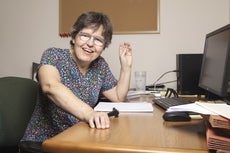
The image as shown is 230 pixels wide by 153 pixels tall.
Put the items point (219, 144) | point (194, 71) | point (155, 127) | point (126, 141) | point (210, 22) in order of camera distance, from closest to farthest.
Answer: point (219, 144)
point (126, 141)
point (155, 127)
point (194, 71)
point (210, 22)

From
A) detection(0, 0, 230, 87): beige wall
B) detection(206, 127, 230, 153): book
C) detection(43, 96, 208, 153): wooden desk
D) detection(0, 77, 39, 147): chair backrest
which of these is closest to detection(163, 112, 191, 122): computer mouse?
detection(43, 96, 208, 153): wooden desk

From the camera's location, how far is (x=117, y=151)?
69 centimetres

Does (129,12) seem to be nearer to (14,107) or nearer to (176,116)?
(14,107)

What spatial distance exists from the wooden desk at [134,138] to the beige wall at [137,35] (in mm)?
1482

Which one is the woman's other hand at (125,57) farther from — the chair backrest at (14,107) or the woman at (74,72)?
the chair backrest at (14,107)

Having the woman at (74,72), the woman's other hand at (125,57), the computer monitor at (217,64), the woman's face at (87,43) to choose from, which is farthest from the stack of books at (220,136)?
the woman's other hand at (125,57)

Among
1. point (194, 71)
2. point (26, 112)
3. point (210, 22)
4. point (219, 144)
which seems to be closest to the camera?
point (219, 144)

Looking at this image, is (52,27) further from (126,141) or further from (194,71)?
(126,141)

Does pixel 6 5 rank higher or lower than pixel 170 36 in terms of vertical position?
higher

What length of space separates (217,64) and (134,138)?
76cm

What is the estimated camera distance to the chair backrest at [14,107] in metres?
1.35

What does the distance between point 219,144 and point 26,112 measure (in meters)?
1.09

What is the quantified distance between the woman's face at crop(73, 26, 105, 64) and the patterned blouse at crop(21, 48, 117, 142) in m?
0.06

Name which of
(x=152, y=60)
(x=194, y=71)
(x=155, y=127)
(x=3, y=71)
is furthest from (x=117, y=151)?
(x=3, y=71)
